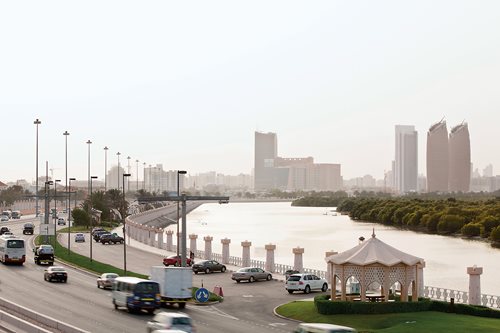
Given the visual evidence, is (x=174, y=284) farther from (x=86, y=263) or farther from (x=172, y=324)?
(x=86, y=263)

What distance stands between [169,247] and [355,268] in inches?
2315

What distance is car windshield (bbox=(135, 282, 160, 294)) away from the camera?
41156 mm

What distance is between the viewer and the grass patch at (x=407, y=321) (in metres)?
36.2

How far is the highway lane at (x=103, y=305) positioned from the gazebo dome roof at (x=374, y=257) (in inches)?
198

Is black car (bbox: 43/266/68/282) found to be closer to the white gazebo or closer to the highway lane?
the highway lane

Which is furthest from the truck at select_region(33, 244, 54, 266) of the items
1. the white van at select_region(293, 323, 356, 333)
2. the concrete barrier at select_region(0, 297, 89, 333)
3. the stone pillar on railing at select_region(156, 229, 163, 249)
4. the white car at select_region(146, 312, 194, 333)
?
the white van at select_region(293, 323, 356, 333)

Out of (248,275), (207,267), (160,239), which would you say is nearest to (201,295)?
(248,275)

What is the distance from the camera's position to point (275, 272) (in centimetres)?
6881

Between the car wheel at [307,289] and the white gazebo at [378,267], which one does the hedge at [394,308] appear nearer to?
the white gazebo at [378,267]

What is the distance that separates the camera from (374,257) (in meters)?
41.9

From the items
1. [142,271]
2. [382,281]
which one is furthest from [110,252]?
[382,281]

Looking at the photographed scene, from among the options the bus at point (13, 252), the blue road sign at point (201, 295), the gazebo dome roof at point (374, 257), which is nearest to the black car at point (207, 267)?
the bus at point (13, 252)

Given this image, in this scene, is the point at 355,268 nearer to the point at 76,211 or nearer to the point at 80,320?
the point at 80,320

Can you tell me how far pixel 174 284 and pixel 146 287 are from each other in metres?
3.16
